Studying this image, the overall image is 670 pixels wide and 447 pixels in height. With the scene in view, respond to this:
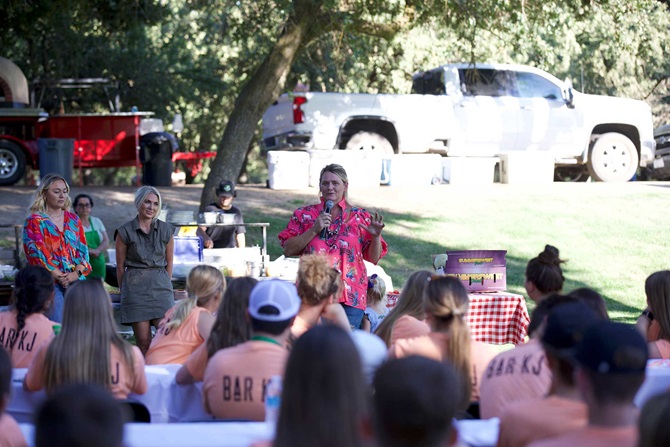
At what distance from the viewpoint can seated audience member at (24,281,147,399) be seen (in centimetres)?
399

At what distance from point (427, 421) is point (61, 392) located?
0.86 meters

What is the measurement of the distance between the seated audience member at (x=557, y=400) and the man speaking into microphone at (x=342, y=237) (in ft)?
10.1

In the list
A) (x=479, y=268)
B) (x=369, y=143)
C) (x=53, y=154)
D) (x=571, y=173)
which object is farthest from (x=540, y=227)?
(x=53, y=154)

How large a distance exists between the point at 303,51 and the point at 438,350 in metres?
9.73

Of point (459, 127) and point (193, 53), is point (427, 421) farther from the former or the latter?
point (193, 53)

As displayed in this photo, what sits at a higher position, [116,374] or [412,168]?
[412,168]

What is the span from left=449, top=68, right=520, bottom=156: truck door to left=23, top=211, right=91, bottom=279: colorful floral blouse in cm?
1053

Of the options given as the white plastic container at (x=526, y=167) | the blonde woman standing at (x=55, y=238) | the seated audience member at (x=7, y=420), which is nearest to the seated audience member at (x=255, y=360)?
the seated audience member at (x=7, y=420)

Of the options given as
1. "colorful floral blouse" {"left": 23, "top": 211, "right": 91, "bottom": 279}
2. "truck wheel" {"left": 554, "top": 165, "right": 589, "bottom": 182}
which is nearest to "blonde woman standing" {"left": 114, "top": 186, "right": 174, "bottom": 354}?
"colorful floral blouse" {"left": 23, "top": 211, "right": 91, "bottom": 279}

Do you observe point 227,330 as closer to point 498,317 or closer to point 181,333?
point 181,333

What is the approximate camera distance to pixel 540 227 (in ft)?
44.8

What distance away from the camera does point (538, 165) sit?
16781 mm

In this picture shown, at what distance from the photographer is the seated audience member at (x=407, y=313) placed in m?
4.86

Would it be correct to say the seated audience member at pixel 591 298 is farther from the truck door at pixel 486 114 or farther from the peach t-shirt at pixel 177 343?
the truck door at pixel 486 114
